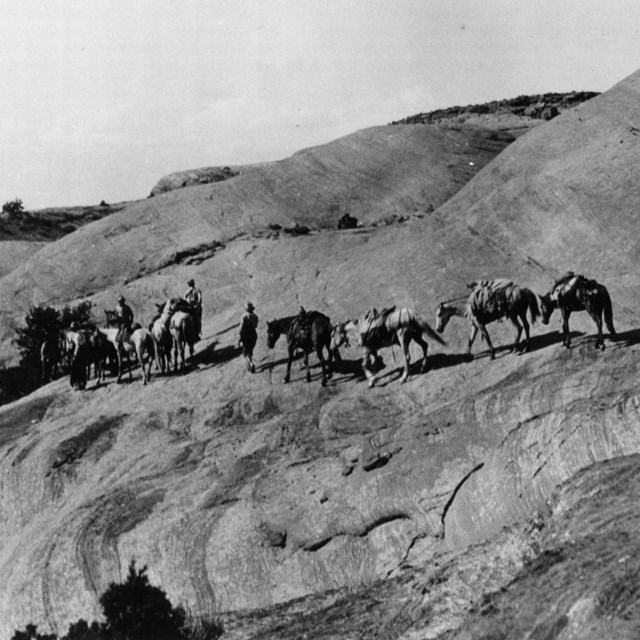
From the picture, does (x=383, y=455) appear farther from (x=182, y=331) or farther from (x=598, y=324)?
(x=182, y=331)

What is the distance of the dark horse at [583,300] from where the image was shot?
28.4m

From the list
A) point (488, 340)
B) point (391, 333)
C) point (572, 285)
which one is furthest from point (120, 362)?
point (572, 285)

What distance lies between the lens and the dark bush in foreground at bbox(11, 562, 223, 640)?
74.8 feet

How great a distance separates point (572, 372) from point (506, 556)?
8.65m

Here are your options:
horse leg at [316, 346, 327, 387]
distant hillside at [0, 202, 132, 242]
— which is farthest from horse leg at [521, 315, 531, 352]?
distant hillside at [0, 202, 132, 242]

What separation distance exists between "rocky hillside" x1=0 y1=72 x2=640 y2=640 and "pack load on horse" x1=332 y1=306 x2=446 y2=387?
0.76 meters

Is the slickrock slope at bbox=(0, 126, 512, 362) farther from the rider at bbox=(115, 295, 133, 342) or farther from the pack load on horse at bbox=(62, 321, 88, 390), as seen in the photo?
the pack load on horse at bbox=(62, 321, 88, 390)

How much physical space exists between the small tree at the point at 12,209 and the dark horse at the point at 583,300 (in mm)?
63132

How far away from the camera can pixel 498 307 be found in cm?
3144

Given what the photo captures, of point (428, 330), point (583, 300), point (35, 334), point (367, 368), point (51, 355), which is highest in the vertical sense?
point (35, 334)

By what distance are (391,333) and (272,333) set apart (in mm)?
5472

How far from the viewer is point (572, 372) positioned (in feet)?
85.4

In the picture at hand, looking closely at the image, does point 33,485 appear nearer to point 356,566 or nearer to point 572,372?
point 356,566

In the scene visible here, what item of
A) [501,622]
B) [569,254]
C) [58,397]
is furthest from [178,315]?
[501,622]
